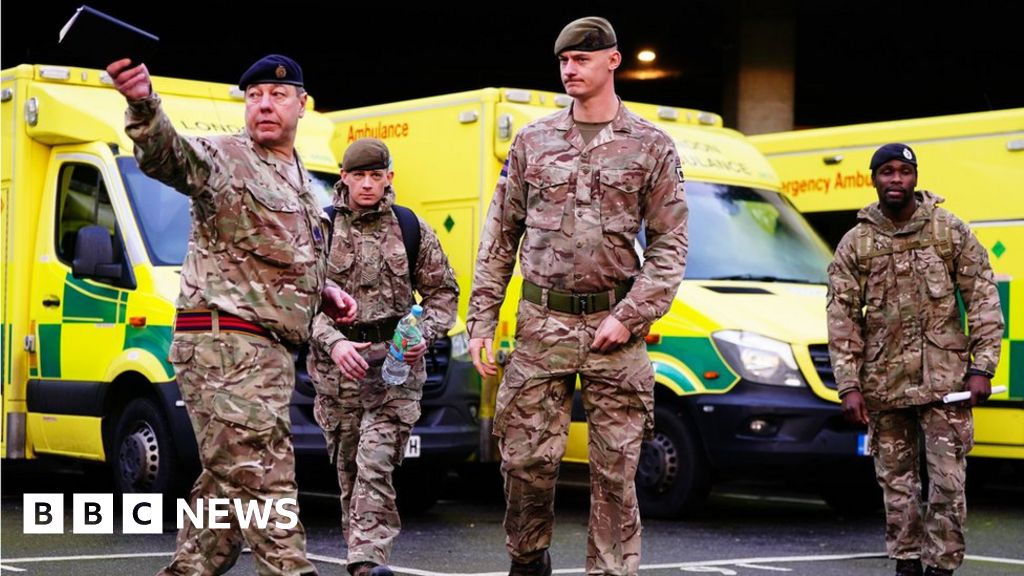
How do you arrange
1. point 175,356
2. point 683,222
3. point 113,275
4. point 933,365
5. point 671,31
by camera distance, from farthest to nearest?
1. point 671,31
2. point 113,275
3. point 933,365
4. point 683,222
5. point 175,356

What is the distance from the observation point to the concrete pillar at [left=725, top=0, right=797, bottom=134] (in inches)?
947

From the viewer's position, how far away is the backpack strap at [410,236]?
8.17m

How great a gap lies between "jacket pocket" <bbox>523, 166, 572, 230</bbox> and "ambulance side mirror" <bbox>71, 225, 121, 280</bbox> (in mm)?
4219

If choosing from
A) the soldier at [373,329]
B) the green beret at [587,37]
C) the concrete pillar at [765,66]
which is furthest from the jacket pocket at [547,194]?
the concrete pillar at [765,66]

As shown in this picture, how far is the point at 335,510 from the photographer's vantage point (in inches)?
468

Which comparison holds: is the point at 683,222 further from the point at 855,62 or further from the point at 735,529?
the point at 855,62

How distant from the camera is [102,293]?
35.4 feet

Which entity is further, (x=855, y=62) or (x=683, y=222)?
(x=855, y=62)

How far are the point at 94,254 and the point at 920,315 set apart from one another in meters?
4.65

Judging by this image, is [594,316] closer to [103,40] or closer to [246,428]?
[246,428]

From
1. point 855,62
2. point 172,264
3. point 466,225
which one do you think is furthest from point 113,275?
point 855,62

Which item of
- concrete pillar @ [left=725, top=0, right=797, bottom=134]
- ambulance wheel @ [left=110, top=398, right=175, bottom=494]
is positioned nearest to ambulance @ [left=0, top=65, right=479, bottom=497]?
ambulance wheel @ [left=110, top=398, right=175, bottom=494]

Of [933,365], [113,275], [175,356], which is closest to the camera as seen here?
[175,356]

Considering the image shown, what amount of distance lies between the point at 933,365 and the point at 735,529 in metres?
3.21
